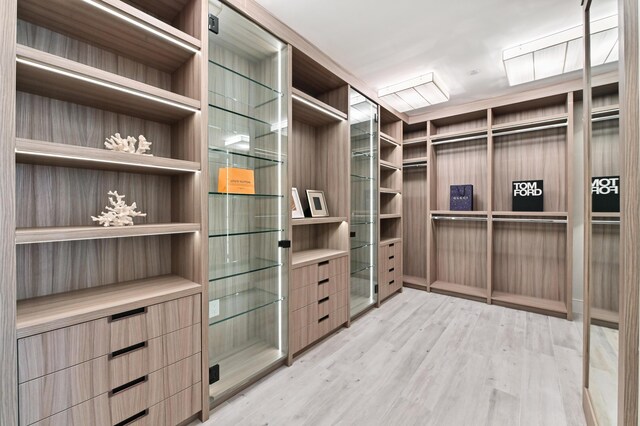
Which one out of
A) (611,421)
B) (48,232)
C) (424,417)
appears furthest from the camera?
(424,417)

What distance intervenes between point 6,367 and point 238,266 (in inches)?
46.6

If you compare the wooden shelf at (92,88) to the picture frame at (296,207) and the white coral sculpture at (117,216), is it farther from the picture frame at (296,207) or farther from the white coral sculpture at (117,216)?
the picture frame at (296,207)

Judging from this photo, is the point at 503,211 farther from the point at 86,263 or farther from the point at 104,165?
the point at 86,263

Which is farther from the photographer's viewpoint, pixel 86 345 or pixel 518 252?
pixel 518 252

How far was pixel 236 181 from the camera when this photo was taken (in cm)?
194

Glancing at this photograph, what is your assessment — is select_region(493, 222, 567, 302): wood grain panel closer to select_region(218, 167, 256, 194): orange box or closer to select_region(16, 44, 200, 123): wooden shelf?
select_region(218, 167, 256, 194): orange box

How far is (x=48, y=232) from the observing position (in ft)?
3.76

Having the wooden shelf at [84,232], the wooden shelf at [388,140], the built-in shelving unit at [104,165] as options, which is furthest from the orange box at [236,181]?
the wooden shelf at [388,140]

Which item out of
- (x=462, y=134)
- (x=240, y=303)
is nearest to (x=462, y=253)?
(x=462, y=134)

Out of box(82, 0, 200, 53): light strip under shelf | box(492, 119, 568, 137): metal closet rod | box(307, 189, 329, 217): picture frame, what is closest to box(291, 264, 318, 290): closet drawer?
box(307, 189, 329, 217): picture frame

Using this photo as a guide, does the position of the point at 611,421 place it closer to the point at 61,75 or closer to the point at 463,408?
the point at 463,408

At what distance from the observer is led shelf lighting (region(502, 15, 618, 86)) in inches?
62.5

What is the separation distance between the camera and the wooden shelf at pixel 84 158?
3.67 feet

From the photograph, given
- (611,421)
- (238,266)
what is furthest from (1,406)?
(611,421)
